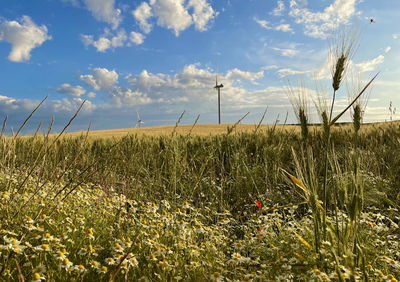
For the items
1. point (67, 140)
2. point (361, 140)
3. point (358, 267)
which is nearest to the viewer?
point (358, 267)

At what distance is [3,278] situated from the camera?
6.56 ft

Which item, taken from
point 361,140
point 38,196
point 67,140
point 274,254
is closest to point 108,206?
point 38,196

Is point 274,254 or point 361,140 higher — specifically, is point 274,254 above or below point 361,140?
below

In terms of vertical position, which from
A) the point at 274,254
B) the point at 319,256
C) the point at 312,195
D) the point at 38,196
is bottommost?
the point at 274,254

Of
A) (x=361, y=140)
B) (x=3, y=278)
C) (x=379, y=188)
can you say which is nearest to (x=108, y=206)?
(x=3, y=278)

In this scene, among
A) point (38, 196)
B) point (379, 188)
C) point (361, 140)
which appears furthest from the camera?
point (361, 140)

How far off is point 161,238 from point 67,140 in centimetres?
A: 734

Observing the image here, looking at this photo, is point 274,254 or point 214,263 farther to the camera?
point 274,254

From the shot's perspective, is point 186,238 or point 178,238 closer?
point 178,238

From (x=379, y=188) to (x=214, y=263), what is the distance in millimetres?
4538

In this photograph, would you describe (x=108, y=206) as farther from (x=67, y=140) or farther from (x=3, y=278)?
(x=67, y=140)

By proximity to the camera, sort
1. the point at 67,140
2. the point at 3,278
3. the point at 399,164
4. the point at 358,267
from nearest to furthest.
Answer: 1. the point at 3,278
2. the point at 358,267
3. the point at 399,164
4. the point at 67,140

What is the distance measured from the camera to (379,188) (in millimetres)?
5535

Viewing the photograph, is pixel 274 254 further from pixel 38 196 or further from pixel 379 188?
pixel 379 188
